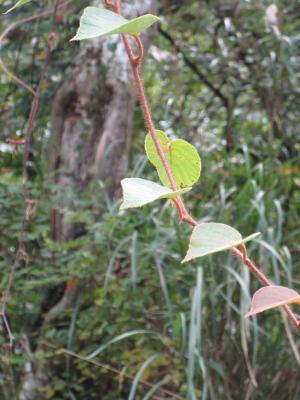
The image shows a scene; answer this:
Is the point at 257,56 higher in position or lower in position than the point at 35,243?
lower

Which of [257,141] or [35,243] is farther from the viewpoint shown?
[257,141]

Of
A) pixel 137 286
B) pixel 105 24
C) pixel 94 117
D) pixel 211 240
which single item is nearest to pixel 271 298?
pixel 211 240

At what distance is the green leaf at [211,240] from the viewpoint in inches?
13.5

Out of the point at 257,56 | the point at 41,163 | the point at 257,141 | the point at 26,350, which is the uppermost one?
the point at 41,163

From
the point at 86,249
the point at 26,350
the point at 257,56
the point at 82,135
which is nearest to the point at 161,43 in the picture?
the point at 257,56

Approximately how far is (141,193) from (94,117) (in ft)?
5.85

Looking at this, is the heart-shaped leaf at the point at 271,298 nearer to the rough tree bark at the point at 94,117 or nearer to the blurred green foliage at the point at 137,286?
the blurred green foliage at the point at 137,286

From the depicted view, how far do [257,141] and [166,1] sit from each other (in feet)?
2.44

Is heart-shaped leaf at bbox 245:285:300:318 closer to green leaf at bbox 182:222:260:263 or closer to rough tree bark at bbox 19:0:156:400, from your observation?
green leaf at bbox 182:222:260:263

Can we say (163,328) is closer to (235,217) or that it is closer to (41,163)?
(235,217)

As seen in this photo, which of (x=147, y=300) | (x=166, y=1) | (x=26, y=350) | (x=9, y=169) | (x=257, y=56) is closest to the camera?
(x=26, y=350)

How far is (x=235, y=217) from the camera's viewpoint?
80.3 inches

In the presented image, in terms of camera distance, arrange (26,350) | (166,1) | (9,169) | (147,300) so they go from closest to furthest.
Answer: (26,350) < (147,300) < (9,169) < (166,1)

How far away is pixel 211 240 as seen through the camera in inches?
14.0
